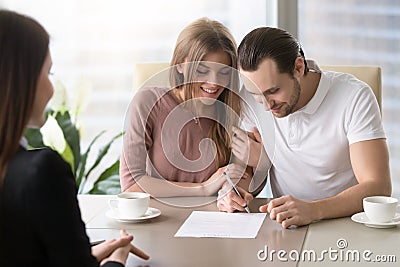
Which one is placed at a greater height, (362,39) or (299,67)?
(299,67)

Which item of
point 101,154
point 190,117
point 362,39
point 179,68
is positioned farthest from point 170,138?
point 362,39

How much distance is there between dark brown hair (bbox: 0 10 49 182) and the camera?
3.86ft

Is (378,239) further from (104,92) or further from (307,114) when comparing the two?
A: (104,92)

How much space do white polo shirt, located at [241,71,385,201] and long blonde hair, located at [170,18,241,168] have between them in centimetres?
8

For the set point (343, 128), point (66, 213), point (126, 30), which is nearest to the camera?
point (66, 213)

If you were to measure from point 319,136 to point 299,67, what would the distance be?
0.23 meters

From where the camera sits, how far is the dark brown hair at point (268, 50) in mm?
2121

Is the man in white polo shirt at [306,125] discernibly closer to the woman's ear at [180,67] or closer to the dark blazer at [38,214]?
the woman's ear at [180,67]

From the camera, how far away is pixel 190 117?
2350mm

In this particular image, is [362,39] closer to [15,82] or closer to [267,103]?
[267,103]

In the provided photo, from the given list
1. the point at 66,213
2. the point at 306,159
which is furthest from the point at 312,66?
the point at 66,213

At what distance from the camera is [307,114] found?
88.7 inches

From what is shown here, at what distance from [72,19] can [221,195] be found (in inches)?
69.5

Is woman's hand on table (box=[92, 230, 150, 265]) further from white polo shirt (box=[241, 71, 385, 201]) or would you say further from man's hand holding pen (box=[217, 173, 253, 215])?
white polo shirt (box=[241, 71, 385, 201])
